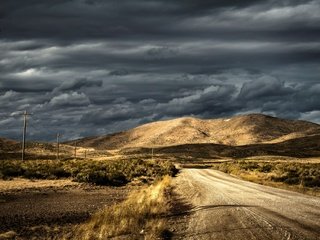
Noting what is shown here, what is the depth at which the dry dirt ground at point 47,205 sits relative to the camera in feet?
51.9

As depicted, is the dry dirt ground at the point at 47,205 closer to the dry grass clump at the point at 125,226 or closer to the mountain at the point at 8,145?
the dry grass clump at the point at 125,226

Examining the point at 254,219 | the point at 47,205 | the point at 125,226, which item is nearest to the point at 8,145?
the point at 47,205

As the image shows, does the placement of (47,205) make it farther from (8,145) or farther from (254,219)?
(8,145)

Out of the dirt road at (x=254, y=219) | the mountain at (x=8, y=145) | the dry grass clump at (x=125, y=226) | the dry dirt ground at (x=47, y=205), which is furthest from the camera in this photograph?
the mountain at (x=8, y=145)

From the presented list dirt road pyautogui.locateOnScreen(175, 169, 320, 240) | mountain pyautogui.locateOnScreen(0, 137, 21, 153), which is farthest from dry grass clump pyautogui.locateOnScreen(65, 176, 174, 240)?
mountain pyautogui.locateOnScreen(0, 137, 21, 153)

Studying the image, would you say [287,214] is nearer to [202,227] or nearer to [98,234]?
[202,227]

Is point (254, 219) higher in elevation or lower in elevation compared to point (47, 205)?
higher

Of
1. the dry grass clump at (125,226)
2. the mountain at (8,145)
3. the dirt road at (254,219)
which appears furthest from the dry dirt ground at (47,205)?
the mountain at (8,145)

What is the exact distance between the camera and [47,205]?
2211 cm

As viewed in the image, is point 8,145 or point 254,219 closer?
point 254,219

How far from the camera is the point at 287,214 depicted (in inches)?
716

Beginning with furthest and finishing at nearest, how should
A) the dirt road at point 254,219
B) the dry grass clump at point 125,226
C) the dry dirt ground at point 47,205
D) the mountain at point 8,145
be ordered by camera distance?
the mountain at point 8,145 < the dry dirt ground at point 47,205 < the dirt road at point 254,219 < the dry grass clump at point 125,226

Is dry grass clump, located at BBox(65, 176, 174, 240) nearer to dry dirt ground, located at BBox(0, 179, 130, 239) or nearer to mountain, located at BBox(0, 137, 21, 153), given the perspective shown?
dry dirt ground, located at BBox(0, 179, 130, 239)

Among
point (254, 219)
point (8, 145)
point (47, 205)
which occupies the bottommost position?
point (8, 145)
